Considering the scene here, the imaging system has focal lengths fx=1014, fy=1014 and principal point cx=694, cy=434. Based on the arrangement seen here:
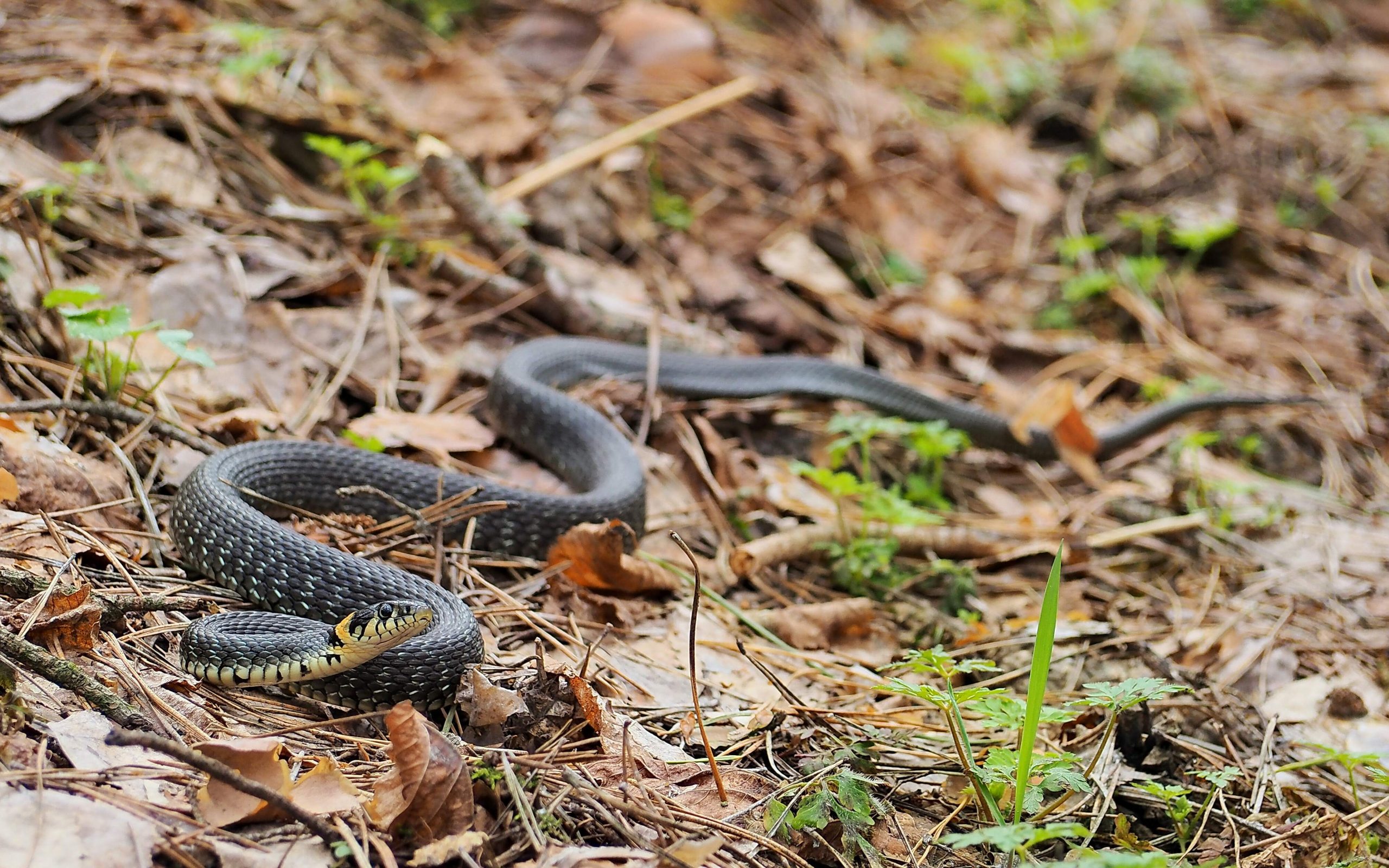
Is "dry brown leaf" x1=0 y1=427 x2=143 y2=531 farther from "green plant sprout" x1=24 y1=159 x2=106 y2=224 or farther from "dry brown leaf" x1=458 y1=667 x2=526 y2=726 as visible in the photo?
"dry brown leaf" x1=458 y1=667 x2=526 y2=726

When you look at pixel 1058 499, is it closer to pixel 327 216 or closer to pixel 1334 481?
pixel 1334 481

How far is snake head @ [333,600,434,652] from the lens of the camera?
270cm

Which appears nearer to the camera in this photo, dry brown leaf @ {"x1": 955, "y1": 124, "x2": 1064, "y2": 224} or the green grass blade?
the green grass blade

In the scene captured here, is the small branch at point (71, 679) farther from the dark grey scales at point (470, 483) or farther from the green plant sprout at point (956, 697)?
the green plant sprout at point (956, 697)

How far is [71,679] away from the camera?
244 cm

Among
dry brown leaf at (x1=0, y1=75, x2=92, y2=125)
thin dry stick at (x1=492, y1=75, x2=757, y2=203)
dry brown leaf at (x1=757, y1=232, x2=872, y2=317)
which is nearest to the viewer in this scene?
dry brown leaf at (x1=0, y1=75, x2=92, y2=125)

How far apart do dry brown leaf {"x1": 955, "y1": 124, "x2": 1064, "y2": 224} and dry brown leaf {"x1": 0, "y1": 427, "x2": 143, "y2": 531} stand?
7.07 m

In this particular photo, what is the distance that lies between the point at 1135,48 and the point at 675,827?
389 inches

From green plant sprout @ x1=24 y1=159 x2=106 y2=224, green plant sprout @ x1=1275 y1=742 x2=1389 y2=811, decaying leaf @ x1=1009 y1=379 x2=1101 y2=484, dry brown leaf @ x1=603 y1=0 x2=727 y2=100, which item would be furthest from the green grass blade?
dry brown leaf @ x1=603 y1=0 x2=727 y2=100

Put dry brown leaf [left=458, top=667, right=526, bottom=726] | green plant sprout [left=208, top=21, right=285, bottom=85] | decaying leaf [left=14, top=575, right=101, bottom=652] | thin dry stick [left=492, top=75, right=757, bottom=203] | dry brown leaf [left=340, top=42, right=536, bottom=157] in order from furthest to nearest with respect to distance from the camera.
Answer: dry brown leaf [left=340, top=42, right=536, bottom=157] < thin dry stick [left=492, top=75, right=757, bottom=203] < green plant sprout [left=208, top=21, right=285, bottom=85] < dry brown leaf [left=458, top=667, right=526, bottom=726] < decaying leaf [left=14, top=575, right=101, bottom=652]

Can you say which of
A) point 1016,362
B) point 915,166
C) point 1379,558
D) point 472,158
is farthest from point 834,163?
point 1379,558

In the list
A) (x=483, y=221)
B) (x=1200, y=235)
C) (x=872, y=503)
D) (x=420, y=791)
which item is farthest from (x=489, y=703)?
(x=1200, y=235)

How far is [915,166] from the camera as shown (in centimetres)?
841

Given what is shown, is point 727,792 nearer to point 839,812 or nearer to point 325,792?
point 839,812
